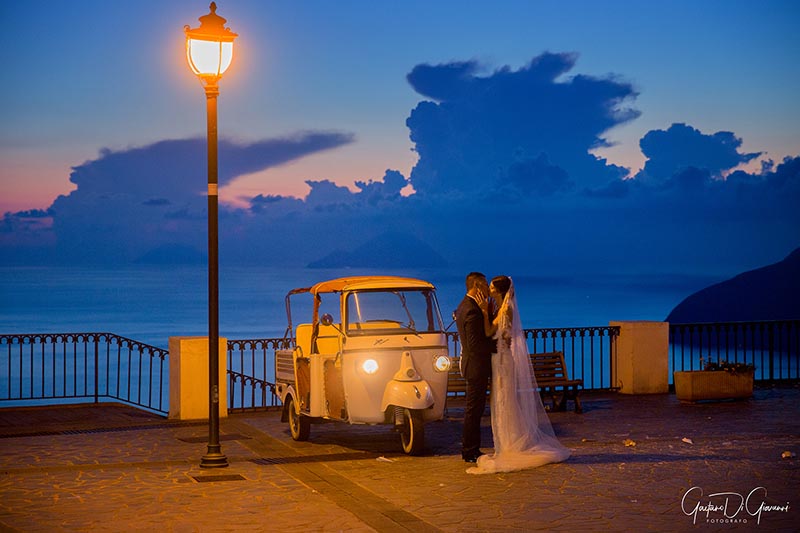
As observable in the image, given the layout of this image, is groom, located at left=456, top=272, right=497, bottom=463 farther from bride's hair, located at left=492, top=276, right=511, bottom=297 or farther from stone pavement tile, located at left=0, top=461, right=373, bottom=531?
stone pavement tile, located at left=0, top=461, right=373, bottom=531

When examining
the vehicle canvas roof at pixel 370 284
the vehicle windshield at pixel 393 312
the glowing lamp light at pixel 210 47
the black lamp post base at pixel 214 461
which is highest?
the glowing lamp light at pixel 210 47

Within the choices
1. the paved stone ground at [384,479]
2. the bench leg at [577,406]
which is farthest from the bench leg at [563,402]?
the paved stone ground at [384,479]

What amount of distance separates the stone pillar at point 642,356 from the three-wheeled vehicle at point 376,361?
6773mm

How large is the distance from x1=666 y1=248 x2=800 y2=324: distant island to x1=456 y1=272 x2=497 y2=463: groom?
70.5m

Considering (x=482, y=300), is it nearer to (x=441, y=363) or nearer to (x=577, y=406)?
(x=441, y=363)

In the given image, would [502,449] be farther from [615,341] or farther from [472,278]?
[615,341]

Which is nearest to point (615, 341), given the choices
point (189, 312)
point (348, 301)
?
point (348, 301)

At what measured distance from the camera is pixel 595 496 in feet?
32.9

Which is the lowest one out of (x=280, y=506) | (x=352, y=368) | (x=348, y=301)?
(x=280, y=506)

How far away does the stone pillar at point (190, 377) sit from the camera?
1616 cm

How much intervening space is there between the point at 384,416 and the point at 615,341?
7.85 metres

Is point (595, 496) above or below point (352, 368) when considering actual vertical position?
below

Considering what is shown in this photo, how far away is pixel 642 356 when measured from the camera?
62.7ft

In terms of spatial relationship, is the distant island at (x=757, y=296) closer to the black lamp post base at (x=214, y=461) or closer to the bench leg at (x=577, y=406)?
the bench leg at (x=577, y=406)
